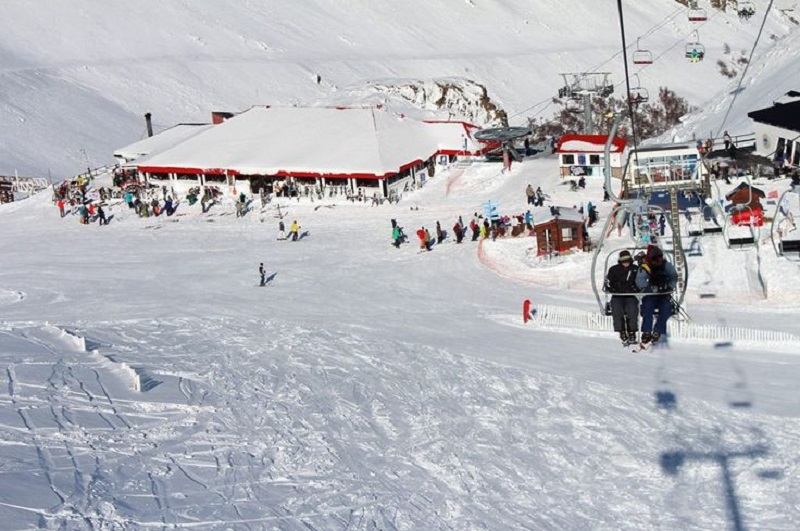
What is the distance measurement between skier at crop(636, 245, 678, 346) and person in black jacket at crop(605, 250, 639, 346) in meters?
0.15

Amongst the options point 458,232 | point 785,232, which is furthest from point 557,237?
point 785,232

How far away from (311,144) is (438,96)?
73.9 ft

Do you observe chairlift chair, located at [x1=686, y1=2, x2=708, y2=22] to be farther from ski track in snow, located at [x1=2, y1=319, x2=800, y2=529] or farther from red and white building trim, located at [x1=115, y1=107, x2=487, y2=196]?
ski track in snow, located at [x1=2, y1=319, x2=800, y2=529]

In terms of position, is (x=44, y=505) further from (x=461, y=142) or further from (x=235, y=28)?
(x=235, y=28)

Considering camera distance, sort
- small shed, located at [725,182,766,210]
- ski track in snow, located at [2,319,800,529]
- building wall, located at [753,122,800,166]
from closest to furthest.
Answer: ski track in snow, located at [2,319,800,529] → small shed, located at [725,182,766,210] → building wall, located at [753,122,800,166]

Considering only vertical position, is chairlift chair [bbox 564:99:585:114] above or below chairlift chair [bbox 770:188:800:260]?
above

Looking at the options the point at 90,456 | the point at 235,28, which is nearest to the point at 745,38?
→ the point at 235,28

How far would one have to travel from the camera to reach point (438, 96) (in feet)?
206

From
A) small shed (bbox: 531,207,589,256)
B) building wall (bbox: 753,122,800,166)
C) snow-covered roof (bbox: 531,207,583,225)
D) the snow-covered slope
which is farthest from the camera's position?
the snow-covered slope

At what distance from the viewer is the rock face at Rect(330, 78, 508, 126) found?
60.6 metres

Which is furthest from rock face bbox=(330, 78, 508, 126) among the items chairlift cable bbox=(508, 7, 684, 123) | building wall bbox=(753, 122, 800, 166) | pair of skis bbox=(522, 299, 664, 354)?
pair of skis bbox=(522, 299, 664, 354)

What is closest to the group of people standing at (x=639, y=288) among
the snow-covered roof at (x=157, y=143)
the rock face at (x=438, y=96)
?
the snow-covered roof at (x=157, y=143)

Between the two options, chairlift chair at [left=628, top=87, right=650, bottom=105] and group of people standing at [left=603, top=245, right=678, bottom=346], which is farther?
chairlift chair at [left=628, top=87, right=650, bottom=105]

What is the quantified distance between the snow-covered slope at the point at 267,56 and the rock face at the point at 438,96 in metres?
0.50
